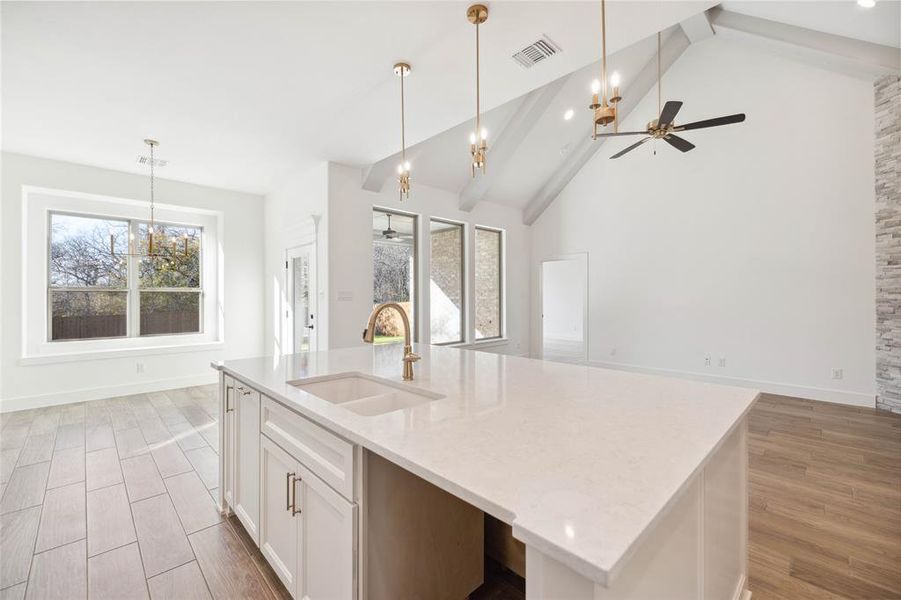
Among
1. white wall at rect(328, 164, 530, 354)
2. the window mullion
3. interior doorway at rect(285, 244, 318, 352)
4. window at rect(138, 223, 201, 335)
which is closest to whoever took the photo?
white wall at rect(328, 164, 530, 354)

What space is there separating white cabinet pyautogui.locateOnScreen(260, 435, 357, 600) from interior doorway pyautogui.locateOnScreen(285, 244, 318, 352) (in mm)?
3252

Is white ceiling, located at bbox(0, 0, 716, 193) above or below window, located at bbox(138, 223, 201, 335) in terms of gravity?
above

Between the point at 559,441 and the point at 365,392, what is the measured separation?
1147 mm

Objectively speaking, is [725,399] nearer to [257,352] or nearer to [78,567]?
[78,567]

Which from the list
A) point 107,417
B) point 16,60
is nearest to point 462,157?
point 16,60

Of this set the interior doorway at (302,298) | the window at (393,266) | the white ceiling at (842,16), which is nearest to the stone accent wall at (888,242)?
the white ceiling at (842,16)

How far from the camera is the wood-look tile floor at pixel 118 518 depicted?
1710 mm

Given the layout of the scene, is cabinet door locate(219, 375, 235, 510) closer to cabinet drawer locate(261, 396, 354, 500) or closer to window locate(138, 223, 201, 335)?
cabinet drawer locate(261, 396, 354, 500)

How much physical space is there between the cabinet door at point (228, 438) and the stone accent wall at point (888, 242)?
596cm

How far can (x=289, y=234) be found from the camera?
209 inches

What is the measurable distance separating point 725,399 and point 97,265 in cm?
660

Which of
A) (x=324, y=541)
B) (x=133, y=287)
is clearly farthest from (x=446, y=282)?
(x=324, y=541)

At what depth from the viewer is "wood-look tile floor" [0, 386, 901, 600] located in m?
1.70

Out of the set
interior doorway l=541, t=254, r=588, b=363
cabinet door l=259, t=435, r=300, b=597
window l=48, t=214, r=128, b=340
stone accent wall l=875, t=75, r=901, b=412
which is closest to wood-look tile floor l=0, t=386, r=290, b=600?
cabinet door l=259, t=435, r=300, b=597
